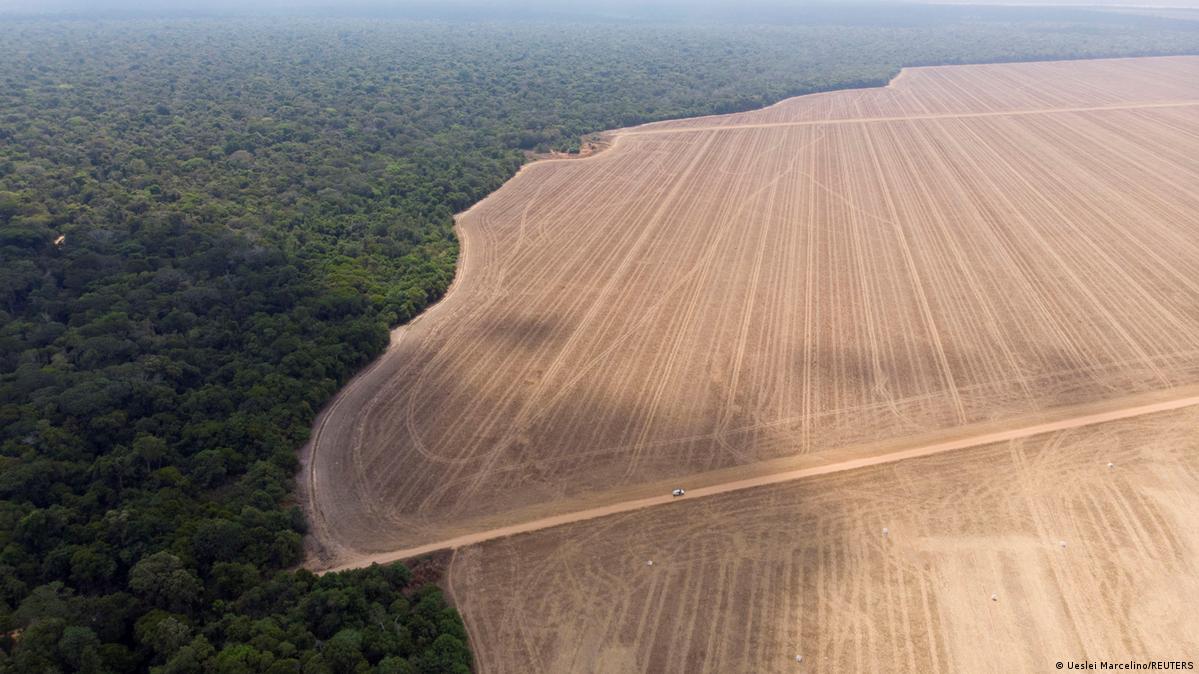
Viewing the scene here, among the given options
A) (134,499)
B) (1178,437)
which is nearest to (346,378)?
(134,499)

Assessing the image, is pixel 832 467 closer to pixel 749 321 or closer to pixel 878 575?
pixel 878 575

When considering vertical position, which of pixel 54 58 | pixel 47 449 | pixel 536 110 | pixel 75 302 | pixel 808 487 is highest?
pixel 54 58

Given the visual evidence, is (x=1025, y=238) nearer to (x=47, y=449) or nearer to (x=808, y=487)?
(x=808, y=487)

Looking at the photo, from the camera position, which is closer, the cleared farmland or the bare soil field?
the bare soil field

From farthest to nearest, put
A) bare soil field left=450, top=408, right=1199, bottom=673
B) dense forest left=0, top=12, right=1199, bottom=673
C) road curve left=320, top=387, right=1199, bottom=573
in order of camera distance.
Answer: road curve left=320, top=387, right=1199, bottom=573 → bare soil field left=450, top=408, right=1199, bottom=673 → dense forest left=0, top=12, right=1199, bottom=673

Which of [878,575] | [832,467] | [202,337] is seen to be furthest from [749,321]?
[202,337]

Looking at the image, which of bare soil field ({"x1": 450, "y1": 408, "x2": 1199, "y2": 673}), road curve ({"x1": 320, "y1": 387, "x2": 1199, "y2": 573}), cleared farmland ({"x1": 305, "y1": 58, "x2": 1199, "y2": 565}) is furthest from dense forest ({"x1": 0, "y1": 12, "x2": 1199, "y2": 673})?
bare soil field ({"x1": 450, "y1": 408, "x2": 1199, "y2": 673})

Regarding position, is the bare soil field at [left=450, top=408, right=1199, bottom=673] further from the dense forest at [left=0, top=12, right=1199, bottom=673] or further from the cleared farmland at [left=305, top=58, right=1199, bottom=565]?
the dense forest at [left=0, top=12, right=1199, bottom=673]
